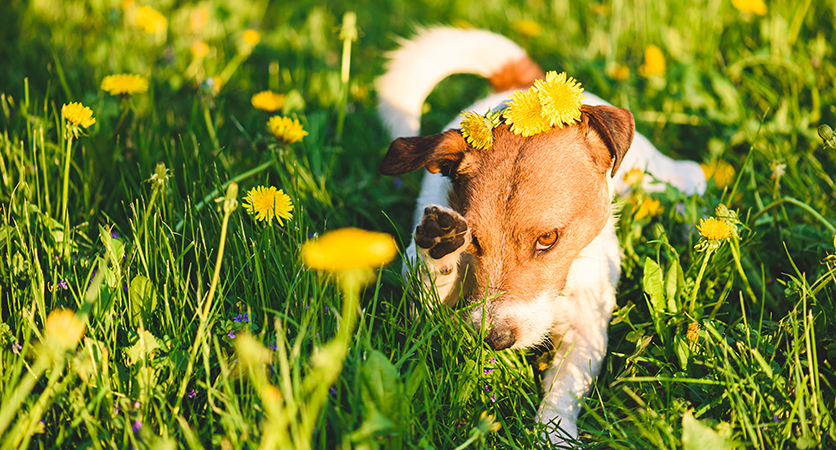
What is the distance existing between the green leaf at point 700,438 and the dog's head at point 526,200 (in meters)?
0.70

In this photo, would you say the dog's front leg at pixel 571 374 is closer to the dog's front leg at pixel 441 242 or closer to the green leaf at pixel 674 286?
the green leaf at pixel 674 286

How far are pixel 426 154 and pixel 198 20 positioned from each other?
3.43 metres

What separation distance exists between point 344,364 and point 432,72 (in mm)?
2753

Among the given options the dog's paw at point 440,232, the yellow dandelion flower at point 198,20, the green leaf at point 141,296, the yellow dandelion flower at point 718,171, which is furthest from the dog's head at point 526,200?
the yellow dandelion flower at point 198,20

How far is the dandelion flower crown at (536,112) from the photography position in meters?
2.12

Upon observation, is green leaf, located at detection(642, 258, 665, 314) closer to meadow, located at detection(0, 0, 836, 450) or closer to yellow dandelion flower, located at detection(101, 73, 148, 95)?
meadow, located at detection(0, 0, 836, 450)

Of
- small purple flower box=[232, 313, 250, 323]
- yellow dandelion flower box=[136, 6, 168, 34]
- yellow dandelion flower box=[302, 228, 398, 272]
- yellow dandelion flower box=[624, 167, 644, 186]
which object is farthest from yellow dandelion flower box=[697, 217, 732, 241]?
yellow dandelion flower box=[136, 6, 168, 34]

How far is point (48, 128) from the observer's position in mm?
2842

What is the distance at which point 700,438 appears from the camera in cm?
154

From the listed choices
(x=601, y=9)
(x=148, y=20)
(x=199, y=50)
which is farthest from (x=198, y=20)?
(x=601, y=9)

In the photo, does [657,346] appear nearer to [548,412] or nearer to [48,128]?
[548,412]

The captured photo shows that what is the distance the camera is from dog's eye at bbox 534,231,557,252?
88.0 inches

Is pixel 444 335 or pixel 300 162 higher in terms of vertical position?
pixel 300 162

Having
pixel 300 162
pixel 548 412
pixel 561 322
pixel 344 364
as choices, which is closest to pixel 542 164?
pixel 561 322
